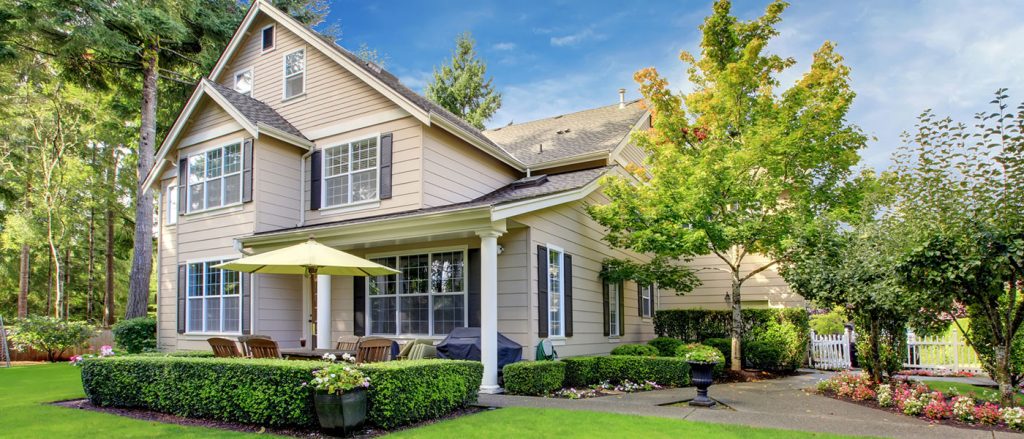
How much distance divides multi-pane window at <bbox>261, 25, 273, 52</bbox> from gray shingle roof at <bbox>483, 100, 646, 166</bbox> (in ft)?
23.1

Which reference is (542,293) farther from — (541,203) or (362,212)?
(362,212)

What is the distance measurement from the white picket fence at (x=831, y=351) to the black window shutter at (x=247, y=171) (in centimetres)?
1498

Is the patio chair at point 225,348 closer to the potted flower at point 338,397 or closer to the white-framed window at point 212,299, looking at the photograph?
the potted flower at point 338,397

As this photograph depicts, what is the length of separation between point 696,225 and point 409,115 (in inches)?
256

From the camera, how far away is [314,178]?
1442 centimetres

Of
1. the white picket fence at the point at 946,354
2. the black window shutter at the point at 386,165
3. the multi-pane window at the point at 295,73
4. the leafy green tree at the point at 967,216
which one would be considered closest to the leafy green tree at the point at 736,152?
the leafy green tree at the point at 967,216

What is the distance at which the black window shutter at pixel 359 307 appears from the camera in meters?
13.0

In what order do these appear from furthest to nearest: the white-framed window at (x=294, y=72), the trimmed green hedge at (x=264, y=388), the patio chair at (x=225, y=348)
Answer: the white-framed window at (x=294, y=72) < the patio chair at (x=225, y=348) < the trimmed green hedge at (x=264, y=388)

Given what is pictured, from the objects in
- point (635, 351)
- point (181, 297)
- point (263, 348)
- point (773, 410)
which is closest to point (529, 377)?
point (773, 410)

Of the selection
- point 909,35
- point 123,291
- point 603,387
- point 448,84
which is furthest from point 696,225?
point 123,291

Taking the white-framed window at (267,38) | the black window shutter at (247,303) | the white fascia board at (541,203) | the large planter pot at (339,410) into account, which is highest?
the white-framed window at (267,38)

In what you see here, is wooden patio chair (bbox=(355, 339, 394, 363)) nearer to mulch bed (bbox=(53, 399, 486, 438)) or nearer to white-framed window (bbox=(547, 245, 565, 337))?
mulch bed (bbox=(53, 399, 486, 438))

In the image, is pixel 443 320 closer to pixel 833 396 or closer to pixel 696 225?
pixel 696 225

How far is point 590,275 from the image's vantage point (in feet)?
45.6
